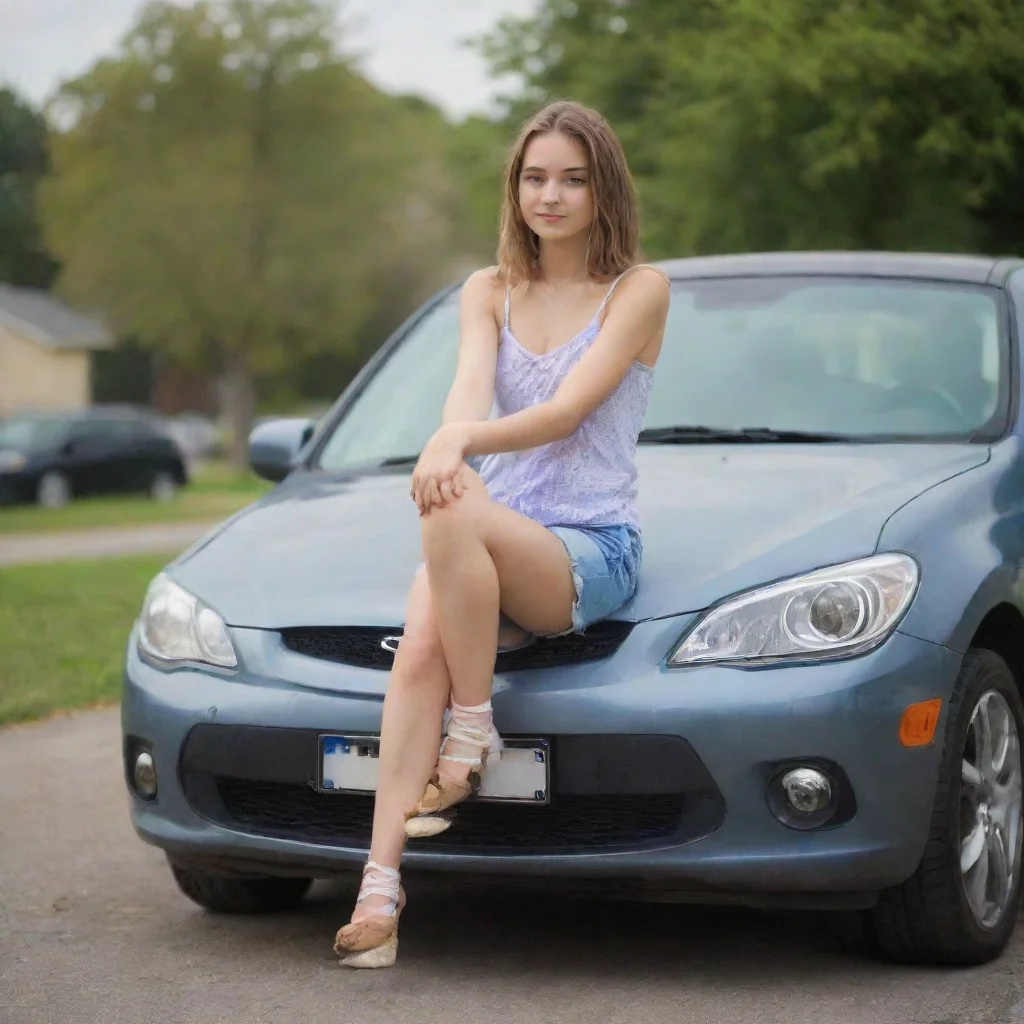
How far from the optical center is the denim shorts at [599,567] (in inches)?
142

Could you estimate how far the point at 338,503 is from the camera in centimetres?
447

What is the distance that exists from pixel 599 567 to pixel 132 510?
953 inches

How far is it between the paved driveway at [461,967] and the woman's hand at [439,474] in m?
0.99

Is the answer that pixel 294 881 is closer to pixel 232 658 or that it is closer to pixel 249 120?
pixel 232 658

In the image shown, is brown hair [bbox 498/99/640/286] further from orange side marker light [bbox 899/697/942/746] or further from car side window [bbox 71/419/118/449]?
car side window [bbox 71/419/118/449]

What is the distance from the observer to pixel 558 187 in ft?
13.0

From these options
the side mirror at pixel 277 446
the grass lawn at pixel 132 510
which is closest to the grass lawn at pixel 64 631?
the side mirror at pixel 277 446

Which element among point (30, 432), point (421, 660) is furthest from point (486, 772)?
point (30, 432)

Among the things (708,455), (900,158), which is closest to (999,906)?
(708,455)

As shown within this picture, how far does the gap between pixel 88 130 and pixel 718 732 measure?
1908 inches

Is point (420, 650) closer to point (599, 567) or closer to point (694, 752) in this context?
point (599, 567)

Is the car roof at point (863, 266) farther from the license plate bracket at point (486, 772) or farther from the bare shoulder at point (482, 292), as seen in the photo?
the license plate bracket at point (486, 772)

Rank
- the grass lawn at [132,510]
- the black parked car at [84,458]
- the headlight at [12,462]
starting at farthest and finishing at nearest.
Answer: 1. the black parked car at [84,458]
2. the headlight at [12,462]
3. the grass lawn at [132,510]

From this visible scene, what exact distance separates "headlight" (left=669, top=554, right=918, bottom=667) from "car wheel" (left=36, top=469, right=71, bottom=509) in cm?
2638
